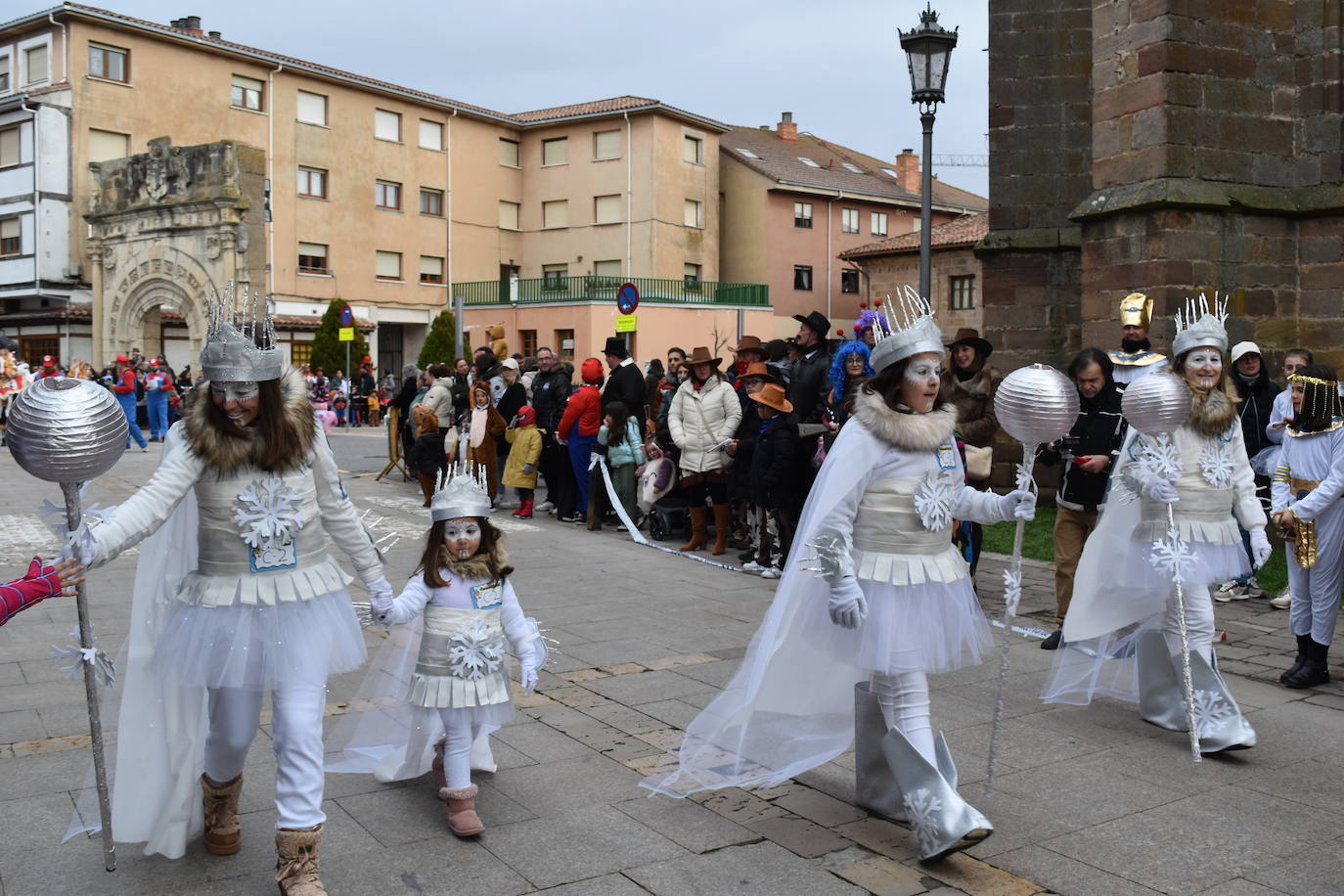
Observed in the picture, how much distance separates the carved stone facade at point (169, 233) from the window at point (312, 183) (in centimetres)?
596

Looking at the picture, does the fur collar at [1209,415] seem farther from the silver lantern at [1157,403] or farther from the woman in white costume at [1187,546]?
the silver lantern at [1157,403]

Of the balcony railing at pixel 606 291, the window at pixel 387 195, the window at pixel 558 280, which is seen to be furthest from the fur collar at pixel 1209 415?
the window at pixel 387 195

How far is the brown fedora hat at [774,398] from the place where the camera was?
10.5 meters

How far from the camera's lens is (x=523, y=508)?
1454 cm

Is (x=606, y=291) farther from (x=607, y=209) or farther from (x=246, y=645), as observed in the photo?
(x=246, y=645)

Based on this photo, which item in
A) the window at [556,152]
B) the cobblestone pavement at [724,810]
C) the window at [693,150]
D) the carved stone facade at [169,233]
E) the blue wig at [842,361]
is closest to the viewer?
the cobblestone pavement at [724,810]

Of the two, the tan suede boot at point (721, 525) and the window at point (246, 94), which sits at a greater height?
the window at point (246, 94)

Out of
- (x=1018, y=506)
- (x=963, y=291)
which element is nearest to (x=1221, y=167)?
(x=1018, y=506)

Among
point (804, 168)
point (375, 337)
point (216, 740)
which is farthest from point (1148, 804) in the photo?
point (804, 168)

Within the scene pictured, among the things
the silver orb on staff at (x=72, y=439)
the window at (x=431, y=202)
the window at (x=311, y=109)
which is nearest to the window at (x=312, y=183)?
the window at (x=311, y=109)

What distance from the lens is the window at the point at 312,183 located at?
4422 cm

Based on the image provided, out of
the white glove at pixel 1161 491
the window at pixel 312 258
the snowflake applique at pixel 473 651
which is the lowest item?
the snowflake applique at pixel 473 651

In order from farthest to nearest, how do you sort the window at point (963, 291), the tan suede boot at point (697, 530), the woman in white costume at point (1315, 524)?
the window at point (963, 291), the tan suede boot at point (697, 530), the woman in white costume at point (1315, 524)

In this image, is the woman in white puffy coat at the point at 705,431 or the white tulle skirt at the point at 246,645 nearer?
the white tulle skirt at the point at 246,645
